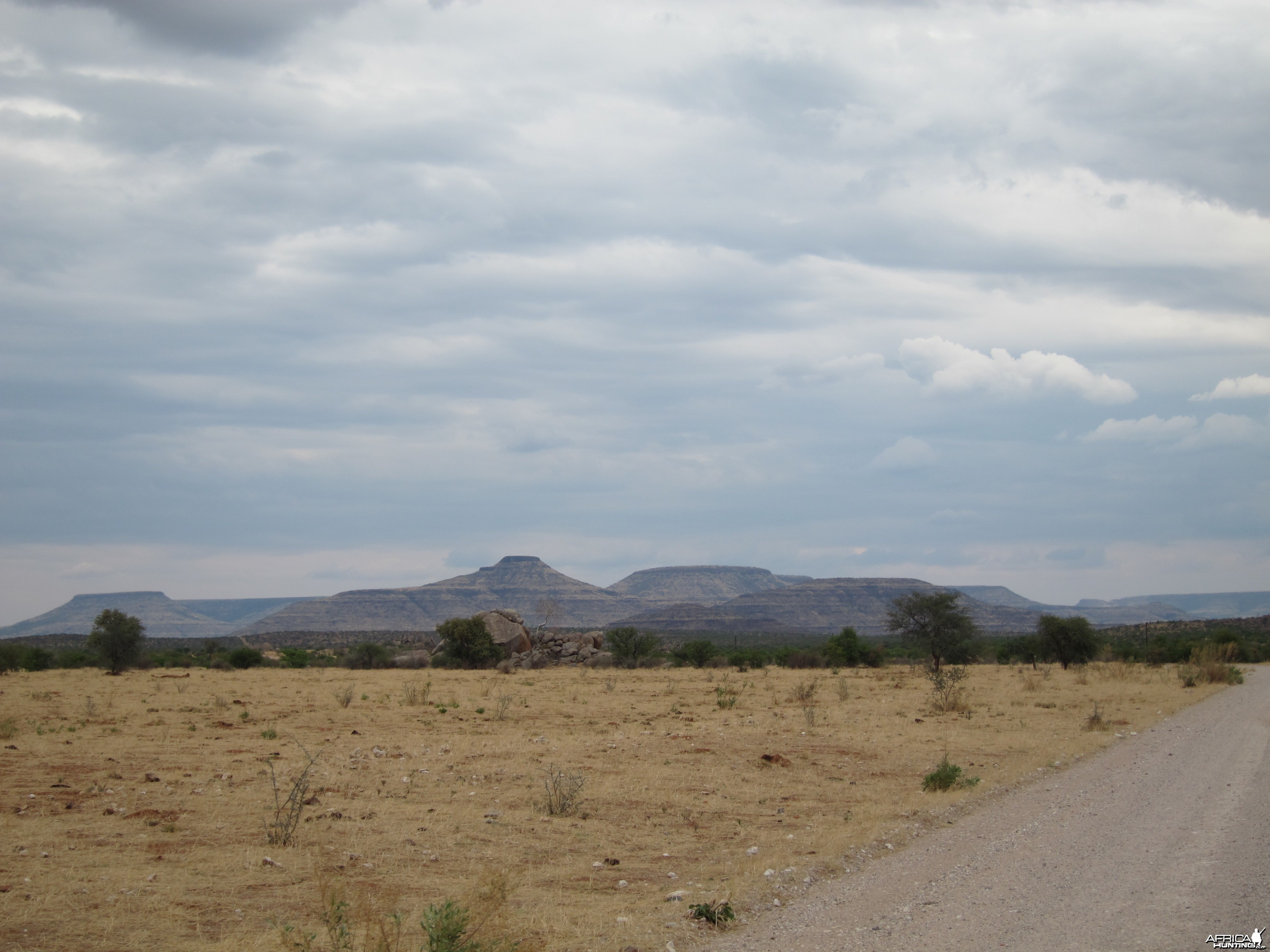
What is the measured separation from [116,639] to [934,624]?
42108mm

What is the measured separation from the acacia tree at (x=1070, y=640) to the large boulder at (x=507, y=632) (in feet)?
110

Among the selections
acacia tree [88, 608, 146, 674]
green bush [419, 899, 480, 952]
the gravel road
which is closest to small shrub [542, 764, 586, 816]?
the gravel road

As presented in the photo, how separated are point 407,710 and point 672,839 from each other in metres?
16.6

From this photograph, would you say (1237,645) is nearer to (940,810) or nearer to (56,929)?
(940,810)

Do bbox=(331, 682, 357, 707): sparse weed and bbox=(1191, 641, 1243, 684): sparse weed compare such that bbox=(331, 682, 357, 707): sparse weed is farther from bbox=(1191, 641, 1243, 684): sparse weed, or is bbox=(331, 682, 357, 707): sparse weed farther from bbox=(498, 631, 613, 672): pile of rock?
bbox=(1191, 641, 1243, 684): sparse weed

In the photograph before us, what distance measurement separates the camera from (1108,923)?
24.1 feet

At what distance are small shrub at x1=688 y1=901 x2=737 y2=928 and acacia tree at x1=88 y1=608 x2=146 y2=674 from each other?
43.5 m

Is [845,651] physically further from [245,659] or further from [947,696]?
[245,659]

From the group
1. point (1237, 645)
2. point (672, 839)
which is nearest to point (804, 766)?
point (672, 839)

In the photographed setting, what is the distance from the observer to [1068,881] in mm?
8805

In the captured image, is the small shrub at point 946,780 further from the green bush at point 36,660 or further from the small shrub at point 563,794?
the green bush at point 36,660

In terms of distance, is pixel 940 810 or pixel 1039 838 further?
pixel 940 810

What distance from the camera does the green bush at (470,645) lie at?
56.7 meters

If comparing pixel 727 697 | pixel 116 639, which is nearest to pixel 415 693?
pixel 727 697
